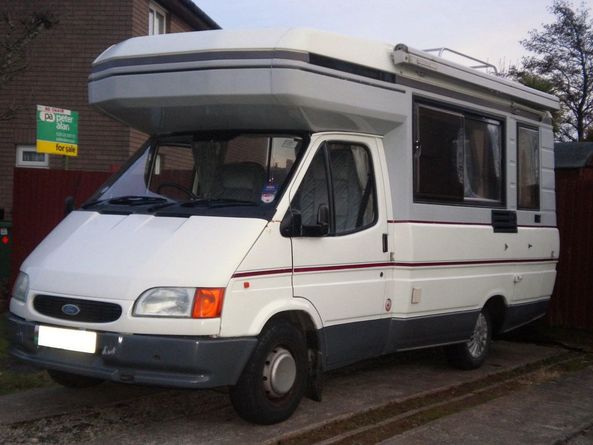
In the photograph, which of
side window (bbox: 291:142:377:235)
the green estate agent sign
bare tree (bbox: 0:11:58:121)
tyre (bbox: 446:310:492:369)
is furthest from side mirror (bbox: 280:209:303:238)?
bare tree (bbox: 0:11:58:121)

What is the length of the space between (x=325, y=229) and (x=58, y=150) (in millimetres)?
5379

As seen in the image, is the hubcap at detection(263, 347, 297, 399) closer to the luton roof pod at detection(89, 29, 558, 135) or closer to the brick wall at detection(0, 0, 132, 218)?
the luton roof pod at detection(89, 29, 558, 135)

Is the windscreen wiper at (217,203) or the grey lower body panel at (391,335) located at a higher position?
the windscreen wiper at (217,203)

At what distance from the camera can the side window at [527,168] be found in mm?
Answer: 8344

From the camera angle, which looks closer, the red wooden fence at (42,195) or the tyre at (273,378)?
the tyre at (273,378)

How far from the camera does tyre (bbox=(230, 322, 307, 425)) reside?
5246 millimetres

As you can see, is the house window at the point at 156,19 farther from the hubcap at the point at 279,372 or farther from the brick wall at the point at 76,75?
the hubcap at the point at 279,372

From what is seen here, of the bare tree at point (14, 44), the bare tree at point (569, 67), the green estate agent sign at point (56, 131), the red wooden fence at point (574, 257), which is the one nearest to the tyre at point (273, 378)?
the green estate agent sign at point (56, 131)

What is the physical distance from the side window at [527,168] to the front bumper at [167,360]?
4.34m

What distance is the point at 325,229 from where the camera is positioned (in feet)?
18.9

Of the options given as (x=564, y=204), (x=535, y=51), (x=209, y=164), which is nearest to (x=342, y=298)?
(x=209, y=164)

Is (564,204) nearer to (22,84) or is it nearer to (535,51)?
(22,84)

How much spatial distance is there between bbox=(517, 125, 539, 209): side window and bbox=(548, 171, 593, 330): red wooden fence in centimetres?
173

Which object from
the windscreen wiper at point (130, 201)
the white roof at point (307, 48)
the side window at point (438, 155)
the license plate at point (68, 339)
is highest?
the white roof at point (307, 48)
